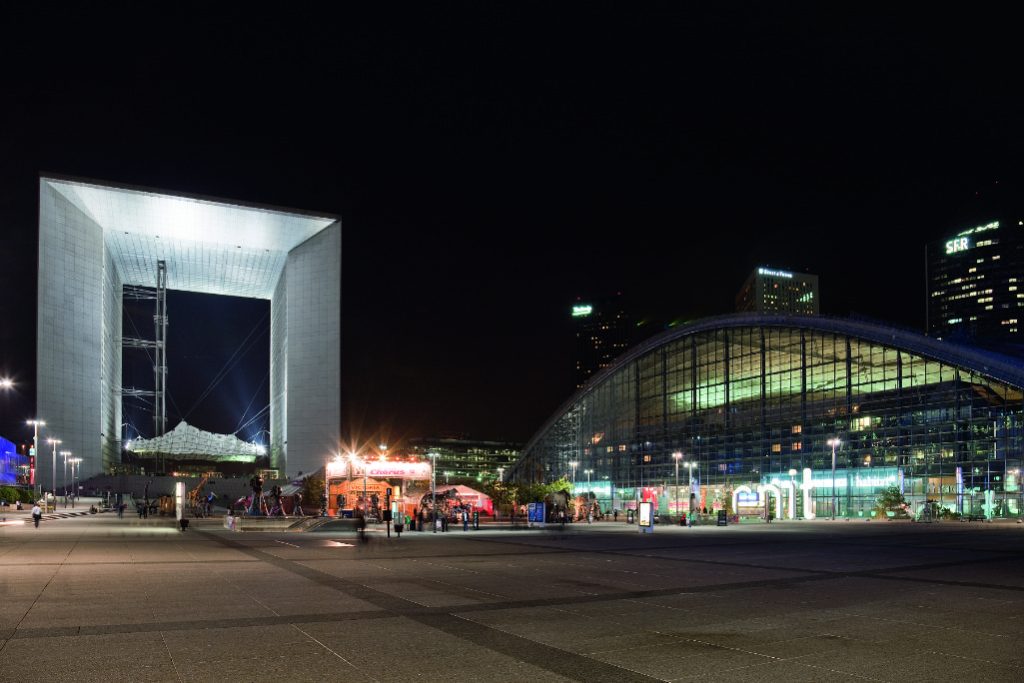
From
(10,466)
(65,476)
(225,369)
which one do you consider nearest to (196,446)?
(225,369)

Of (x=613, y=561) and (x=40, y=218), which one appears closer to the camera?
(x=613, y=561)

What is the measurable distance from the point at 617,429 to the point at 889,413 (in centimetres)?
3626

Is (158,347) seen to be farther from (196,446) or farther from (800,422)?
(800,422)

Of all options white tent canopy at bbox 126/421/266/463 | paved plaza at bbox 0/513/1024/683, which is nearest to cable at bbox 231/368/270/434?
white tent canopy at bbox 126/421/266/463

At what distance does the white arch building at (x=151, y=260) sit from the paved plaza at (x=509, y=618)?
238 ft

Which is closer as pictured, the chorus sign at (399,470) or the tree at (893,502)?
the chorus sign at (399,470)

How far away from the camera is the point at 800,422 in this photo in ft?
272

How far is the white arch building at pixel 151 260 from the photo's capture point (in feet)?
301

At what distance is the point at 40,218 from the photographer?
9050 cm

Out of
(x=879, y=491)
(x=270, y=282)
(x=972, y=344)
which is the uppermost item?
(x=270, y=282)

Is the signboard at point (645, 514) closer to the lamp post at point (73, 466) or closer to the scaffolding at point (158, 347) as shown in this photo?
the lamp post at point (73, 466)

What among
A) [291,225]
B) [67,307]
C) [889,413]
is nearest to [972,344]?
[889,413]

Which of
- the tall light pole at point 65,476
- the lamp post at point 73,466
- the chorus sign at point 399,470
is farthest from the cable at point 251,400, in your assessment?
the chorus sign at point 399,470

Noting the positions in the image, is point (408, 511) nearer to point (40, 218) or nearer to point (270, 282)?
point (40, 218)
